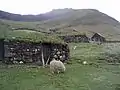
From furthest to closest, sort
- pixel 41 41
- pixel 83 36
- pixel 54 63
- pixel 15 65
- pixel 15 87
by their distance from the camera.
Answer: pixel 83 36
pixel 41 41
pixel 15 65
pixel 54 63
pixel 15 87

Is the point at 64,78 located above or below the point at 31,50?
below

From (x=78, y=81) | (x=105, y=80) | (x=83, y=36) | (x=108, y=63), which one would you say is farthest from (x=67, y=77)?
(x=83, y=36)

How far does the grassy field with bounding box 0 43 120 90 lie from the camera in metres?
20.1

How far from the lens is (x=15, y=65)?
2811 centimetres

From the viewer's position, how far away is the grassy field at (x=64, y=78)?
2008 centimetres

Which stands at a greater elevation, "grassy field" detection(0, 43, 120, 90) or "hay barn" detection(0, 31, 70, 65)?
"hay barn" detection(0, 31, 70, 65)

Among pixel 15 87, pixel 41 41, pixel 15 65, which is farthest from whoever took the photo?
pixel 41 41

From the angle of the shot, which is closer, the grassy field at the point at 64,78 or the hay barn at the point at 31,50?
the grassy field at the point at 64,78

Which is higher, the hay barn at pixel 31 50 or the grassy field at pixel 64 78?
the hay barn at pixel 31 50

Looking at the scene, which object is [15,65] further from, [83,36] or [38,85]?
[83,36]

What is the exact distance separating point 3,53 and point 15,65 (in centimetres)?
178

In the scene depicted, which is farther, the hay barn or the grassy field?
the hay barn

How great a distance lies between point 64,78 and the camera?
22.6 m

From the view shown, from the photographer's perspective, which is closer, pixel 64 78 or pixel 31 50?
pixel 64 78
